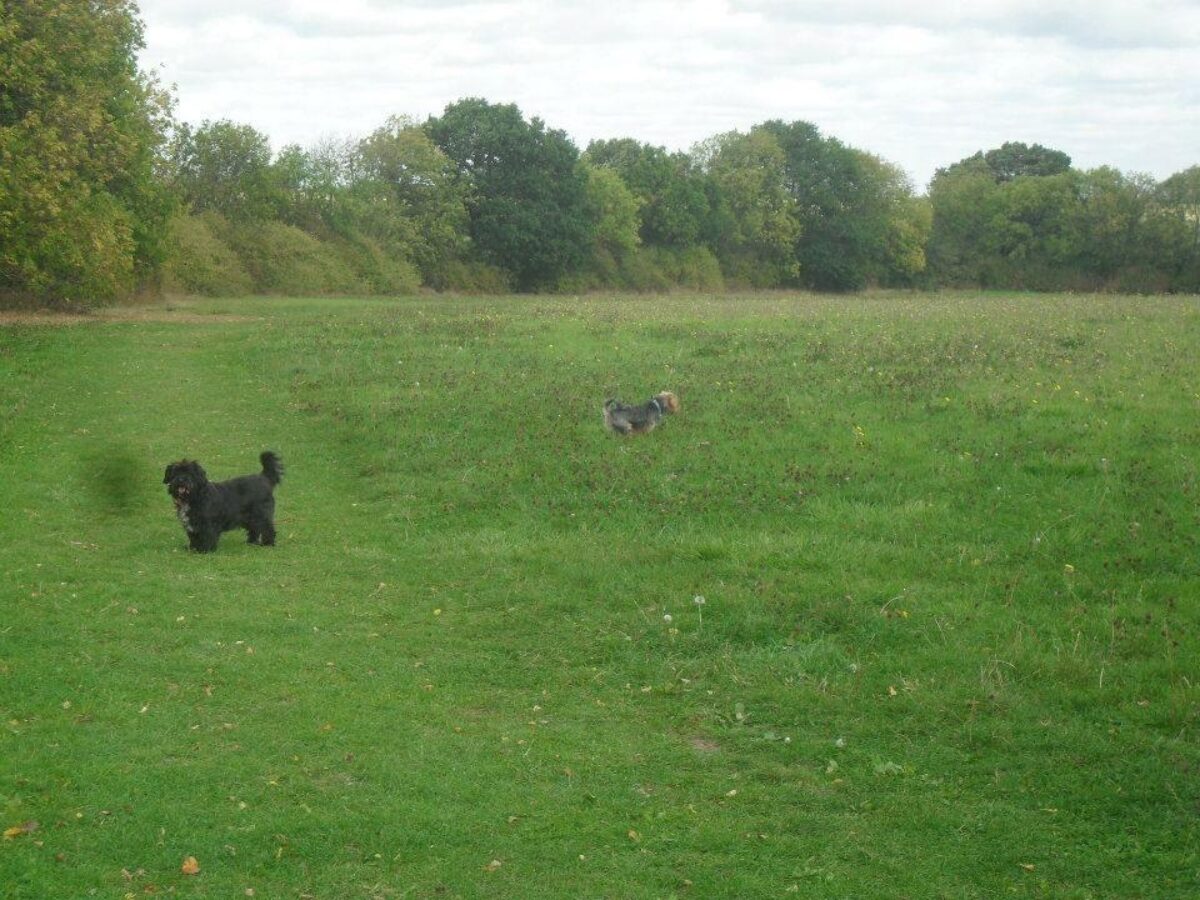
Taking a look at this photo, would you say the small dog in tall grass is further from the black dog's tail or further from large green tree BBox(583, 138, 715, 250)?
large green tree BBox(583, 138, 715, 250)

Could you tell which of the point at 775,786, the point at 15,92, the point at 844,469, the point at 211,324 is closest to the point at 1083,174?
the point at 211,324

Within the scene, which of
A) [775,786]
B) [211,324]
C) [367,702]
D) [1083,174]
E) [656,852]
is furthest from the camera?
[1083,174]

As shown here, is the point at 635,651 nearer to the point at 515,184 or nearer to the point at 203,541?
the point at 203,541

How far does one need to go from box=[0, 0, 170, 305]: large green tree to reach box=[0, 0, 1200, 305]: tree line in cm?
8

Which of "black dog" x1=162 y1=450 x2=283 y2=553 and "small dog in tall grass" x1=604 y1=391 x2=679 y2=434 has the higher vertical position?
"small dog in tall grass" x1=604 y1=391 x2=679 y2=434

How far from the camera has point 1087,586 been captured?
9812 millimetres

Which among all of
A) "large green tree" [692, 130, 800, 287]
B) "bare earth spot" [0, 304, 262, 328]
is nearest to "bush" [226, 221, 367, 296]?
"bare earth spot" [0, 304, 262, 328]

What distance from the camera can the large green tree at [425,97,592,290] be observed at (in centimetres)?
7125

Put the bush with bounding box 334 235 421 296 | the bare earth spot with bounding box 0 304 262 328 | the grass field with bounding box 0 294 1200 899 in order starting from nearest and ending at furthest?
1. the grass field with bounding box 0 294 1200 899
2. the bare earth spot with bounding box 0 304 262 328
3. the bush with bounding box 334 235 421 296


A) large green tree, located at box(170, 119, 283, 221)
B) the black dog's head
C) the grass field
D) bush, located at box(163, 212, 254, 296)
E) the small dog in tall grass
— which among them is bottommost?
the grass field

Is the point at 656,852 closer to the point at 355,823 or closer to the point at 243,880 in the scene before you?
the point at 355,823

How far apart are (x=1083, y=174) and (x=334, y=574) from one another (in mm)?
83124

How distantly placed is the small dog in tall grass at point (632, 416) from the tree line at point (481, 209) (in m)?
18.8

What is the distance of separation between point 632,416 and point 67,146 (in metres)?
21.8
